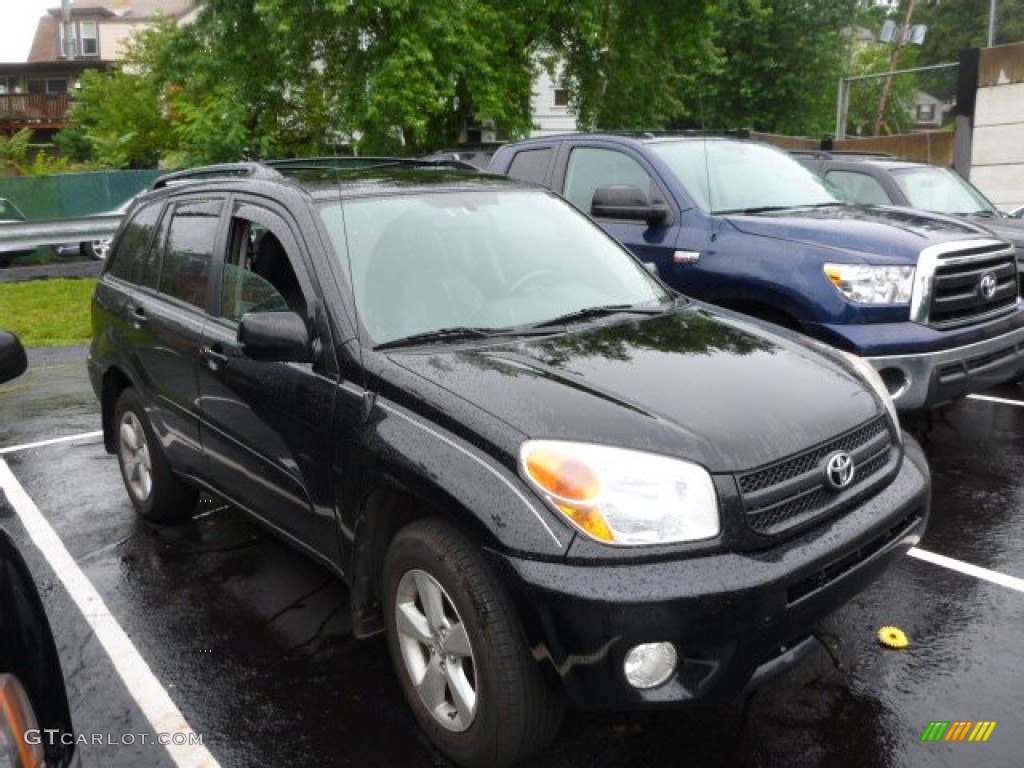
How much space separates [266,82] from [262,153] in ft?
5.69

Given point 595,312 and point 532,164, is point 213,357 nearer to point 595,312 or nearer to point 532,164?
point 595,312

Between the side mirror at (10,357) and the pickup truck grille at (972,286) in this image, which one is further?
the pickup truck grille at (972,286)

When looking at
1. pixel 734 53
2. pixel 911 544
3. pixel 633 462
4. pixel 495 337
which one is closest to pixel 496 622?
pixel 633 462

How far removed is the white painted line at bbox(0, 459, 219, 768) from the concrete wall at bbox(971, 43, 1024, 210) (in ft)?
50.5

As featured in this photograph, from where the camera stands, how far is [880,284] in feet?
17.3

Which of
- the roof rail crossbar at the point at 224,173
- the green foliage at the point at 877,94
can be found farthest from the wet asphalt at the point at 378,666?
the green foliage at the point at 877,94

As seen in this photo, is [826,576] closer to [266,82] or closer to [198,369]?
[198,369]

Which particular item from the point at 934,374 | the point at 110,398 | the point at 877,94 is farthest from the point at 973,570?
the point at 877,94

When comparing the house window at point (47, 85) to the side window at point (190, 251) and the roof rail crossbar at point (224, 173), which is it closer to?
the roof rail crossbar at point (224, 173)

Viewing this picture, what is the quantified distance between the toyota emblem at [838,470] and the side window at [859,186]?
6.91m

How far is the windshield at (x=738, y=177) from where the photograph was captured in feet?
20.5

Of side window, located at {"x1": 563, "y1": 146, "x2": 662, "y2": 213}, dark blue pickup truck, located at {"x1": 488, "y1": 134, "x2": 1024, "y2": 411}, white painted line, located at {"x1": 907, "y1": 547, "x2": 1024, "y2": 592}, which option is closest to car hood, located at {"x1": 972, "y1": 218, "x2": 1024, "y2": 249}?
dark blue pickup truck, located at {"x1": 488, "y1": 134, "x2": 1024, "y2": 411}

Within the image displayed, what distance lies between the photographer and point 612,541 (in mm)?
2596

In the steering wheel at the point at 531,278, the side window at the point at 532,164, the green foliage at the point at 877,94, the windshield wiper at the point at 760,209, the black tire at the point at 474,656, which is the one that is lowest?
the black tire at the point at 474,656
